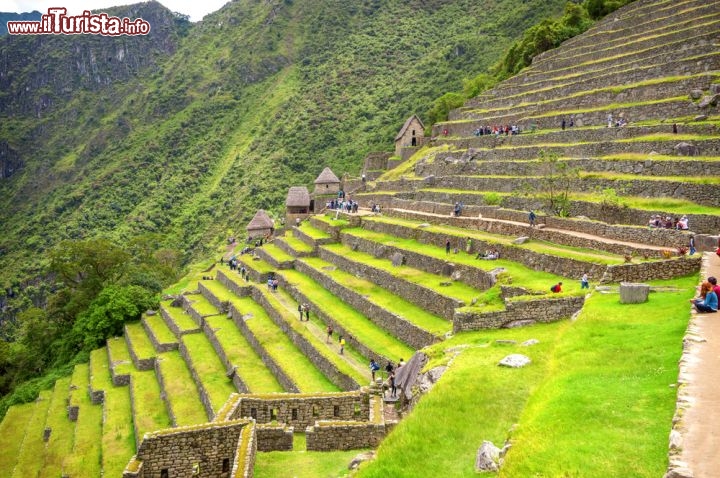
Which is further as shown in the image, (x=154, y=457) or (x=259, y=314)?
(x=259, y=314)

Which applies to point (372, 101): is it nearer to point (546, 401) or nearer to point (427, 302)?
point (427, 302)

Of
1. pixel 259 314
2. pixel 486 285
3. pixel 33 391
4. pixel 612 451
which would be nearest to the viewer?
pixel 612 451

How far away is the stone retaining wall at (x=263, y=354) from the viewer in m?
20.8

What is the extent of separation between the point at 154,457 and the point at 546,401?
28.6 feet

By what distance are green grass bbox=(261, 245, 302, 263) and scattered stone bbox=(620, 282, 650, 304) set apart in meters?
23.4

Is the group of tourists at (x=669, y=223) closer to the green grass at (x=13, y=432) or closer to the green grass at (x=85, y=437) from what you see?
the green grass at (x=85, y=437)

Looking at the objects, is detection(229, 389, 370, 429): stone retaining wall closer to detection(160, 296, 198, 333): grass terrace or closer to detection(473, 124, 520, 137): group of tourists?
detection(160, 296, 198, 333): grass terrace

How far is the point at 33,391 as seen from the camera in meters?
36.6

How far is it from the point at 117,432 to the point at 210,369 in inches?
172

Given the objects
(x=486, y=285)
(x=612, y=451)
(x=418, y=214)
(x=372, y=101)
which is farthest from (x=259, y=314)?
(x=372, y=101)

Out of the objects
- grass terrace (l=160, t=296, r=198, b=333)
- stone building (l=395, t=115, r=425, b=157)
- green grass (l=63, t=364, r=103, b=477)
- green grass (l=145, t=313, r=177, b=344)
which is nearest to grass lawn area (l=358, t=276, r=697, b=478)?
green grass (l=63, t=364, r=103, b=477)

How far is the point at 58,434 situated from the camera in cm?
2808

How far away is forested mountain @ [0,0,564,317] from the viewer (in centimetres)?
7781

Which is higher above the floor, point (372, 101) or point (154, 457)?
point (372, 101)
